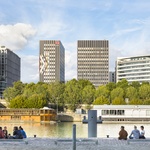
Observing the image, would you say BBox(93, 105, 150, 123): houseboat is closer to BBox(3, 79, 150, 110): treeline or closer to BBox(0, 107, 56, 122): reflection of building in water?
BBox(3, 79, 150, 110): treeline

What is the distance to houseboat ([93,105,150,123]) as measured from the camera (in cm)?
13475

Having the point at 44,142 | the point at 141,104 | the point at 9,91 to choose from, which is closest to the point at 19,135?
the point at 44,142

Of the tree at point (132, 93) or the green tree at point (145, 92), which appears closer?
the green tree at point (145, 92)

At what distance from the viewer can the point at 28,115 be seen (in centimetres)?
13288

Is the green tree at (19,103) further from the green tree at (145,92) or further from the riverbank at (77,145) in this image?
the riverbank at (77,145)

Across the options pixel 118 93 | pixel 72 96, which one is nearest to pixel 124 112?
pixel 118 93

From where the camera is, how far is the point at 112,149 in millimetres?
25531

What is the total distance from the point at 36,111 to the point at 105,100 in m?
26.7

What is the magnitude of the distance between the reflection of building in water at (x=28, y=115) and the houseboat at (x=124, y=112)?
14720mm

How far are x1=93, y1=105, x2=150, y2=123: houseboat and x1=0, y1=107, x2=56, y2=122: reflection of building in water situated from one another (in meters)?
14.7

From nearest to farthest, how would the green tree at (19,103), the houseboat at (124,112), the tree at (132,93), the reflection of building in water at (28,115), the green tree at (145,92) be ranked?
the reflection of building in water at (28,115) → the houseboat at (124,112) → the green tree at (19,103) → the green tree at (145,92) → the tree at (132,93)

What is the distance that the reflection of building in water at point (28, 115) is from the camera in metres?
132

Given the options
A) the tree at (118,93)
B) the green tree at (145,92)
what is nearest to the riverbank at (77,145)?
the tree at (118,93)

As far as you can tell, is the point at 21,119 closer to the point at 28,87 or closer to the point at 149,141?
the point at 28,87
